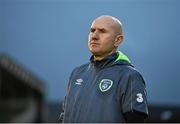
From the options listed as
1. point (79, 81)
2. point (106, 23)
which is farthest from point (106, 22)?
point (79, 81)

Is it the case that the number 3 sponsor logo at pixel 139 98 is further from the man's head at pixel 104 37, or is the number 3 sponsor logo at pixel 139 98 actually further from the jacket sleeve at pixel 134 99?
the man's head at pixel 104 37

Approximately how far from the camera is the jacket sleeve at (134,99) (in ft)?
6.70

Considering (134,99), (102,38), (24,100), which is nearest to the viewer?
(134,99)

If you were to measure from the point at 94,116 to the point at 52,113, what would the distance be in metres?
4.79

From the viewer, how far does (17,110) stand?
7344 mm

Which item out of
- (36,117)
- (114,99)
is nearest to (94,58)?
(114,99)

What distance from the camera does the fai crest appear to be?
210 cm

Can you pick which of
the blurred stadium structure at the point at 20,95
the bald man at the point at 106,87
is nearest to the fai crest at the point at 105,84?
the bald man at the point at 106,87

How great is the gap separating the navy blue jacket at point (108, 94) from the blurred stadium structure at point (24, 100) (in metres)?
3.48

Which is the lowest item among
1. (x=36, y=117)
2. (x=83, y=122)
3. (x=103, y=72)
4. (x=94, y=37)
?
(x=36, y=117)

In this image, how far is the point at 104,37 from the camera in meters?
2.18

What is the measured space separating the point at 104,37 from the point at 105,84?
208mm

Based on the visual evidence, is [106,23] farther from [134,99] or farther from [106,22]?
[134,99]

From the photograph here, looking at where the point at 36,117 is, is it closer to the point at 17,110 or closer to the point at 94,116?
the point at 17,110
